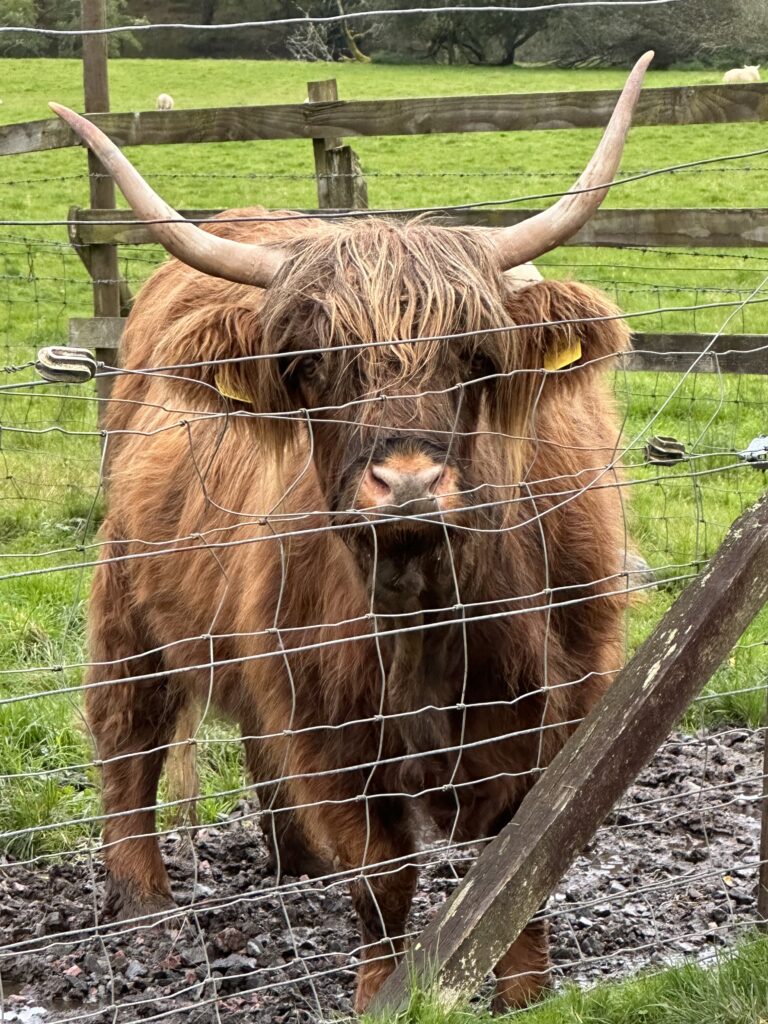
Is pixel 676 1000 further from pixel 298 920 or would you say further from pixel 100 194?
pixel 100 194

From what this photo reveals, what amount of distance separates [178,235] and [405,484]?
0.79 metres

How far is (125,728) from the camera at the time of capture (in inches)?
175

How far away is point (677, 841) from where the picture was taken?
427cm

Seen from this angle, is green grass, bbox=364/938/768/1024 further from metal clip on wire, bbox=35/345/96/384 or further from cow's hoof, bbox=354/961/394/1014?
metal clip on wire, bbox=35/345/96/384

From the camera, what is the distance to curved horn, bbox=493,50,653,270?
2797 millimetres

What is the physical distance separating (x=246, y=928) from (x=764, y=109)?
4594mm

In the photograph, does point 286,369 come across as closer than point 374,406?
No

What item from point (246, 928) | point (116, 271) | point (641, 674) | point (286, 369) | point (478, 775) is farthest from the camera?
point (116, 271)

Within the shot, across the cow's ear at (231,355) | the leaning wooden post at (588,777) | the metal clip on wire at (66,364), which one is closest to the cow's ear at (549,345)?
the cow's ear at (231,355)

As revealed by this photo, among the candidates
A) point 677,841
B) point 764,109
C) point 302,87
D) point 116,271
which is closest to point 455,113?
point 764,109

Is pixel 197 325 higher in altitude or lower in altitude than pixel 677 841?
higher

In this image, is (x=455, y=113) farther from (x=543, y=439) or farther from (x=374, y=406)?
(x=374, y=406)

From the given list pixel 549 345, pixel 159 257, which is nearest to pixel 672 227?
pixel 549 345

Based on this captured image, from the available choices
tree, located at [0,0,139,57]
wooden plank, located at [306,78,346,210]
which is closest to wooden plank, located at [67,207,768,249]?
wooden plank, located at [306,78,346,210]
